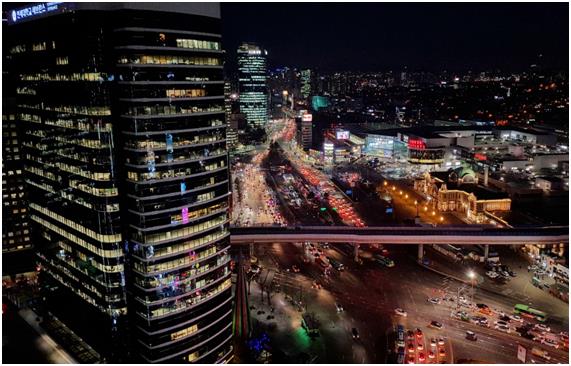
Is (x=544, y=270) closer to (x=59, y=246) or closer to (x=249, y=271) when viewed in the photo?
(x=249, y=271)

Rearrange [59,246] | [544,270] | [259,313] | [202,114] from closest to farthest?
[202,114], [59,246], [259,313], [544,270]

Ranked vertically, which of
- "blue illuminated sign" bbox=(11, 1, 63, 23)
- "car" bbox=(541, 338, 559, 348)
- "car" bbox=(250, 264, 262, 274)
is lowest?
"car" bbox=(541, 338, 559, 348)

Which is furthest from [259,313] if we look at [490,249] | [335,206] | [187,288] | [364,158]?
[364,158]

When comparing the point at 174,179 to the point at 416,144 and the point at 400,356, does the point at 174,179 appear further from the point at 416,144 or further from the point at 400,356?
the point at 416,144

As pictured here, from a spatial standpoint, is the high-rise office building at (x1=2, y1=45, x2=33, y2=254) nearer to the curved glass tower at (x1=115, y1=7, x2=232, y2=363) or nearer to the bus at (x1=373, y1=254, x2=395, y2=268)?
the curved glass tower at (x1=115, y1=7, x2=232, y2=363)

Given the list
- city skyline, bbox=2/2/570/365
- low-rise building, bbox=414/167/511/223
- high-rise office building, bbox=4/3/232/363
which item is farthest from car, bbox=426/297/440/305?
low-rise building, bbox=414/167/511/223

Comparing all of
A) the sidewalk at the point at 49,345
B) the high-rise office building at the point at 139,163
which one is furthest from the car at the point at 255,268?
the sidewalk at the point at 49,345

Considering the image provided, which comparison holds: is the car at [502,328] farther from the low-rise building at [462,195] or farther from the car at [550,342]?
the low-rise building at [462,195]
